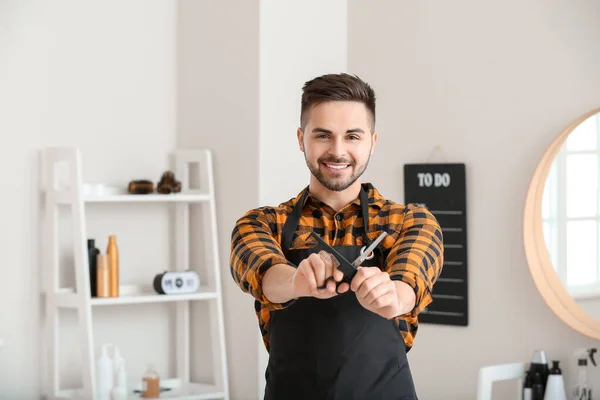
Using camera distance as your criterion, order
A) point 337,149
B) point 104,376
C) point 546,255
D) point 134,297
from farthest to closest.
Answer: point 134,297 < point 104,376 < point 546,255 < point 337,149

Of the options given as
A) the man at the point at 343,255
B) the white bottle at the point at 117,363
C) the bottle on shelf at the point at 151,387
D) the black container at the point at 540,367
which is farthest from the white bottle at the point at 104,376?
the man at the point at 343,255

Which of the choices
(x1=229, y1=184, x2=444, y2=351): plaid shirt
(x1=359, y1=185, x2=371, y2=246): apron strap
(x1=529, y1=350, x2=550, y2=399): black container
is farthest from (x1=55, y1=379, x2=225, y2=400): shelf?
(x1=359, y1=185, x2=371, y2=246): apron strap

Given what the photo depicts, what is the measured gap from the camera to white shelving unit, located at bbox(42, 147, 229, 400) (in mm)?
3486

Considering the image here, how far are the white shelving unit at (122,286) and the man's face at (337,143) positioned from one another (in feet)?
6.32

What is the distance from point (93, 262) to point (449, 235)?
1387 mm

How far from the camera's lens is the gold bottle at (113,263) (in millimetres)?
3578

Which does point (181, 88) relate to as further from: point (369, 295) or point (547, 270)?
point (369, 295)

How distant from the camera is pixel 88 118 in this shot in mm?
3787

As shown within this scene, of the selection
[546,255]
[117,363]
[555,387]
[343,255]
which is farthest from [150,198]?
[343,255]

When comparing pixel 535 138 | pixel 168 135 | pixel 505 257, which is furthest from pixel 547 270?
pixel 168 135

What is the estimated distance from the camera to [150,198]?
12.1 feet

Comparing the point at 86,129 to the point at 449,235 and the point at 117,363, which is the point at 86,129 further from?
the point at 449,235

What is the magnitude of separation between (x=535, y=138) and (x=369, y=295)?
2.10 metres

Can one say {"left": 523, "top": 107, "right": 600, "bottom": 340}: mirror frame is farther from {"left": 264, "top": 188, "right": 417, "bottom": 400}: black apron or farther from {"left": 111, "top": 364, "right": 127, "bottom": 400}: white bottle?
{"left": 264, "top": 188, "right": 417, "bottom": 400}: black apron
